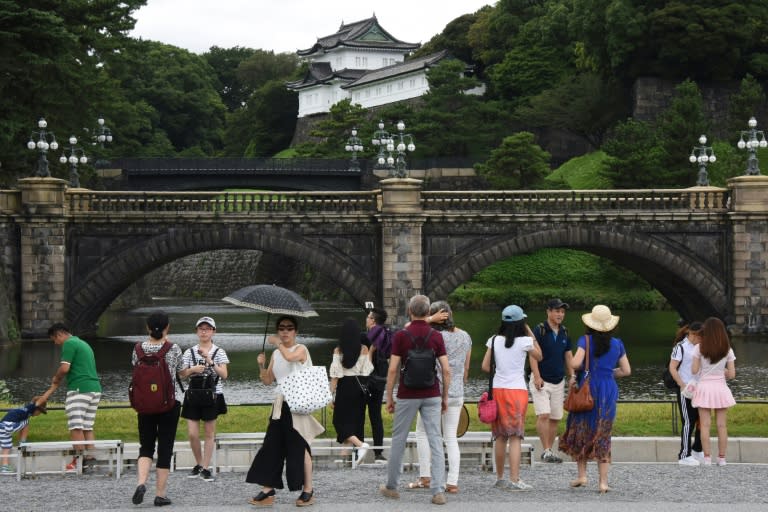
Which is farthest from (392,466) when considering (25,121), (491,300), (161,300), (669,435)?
(161,300)

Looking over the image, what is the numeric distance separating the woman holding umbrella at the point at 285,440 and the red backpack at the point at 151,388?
1.12 m

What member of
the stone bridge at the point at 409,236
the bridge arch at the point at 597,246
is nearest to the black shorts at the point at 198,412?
the stone bridge at the point at 409,236

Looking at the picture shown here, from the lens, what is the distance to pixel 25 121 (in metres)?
55.3

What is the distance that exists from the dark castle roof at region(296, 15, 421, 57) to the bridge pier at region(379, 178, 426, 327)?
259 feet

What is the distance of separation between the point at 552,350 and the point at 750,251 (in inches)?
1303

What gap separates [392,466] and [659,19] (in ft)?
222

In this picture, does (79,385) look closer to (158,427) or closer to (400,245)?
(158,427)

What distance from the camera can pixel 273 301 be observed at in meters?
16.1

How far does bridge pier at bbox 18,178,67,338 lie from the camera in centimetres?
4844

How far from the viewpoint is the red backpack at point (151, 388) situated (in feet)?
50.0

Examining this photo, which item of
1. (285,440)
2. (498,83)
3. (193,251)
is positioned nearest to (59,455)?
(285,440)

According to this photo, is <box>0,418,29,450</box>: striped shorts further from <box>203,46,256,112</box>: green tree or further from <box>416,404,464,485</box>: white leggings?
<box>203,46,256,112</box>: green tree

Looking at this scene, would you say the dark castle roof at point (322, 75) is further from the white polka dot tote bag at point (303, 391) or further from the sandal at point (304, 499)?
the sandal at point (304, 499)

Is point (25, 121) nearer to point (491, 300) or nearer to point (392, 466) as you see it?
point (491, 300)
